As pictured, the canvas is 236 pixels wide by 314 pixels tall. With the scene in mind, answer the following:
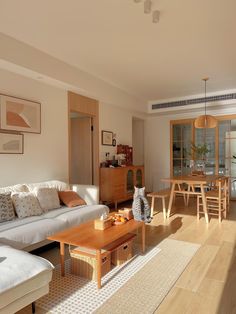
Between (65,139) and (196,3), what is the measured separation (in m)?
2.90

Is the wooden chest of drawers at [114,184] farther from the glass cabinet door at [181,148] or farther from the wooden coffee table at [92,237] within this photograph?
the wooden coffee table at [92,237]

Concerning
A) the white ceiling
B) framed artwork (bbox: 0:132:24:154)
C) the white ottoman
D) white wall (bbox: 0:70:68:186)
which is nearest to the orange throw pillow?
white wall (bbox: 0:70:68:186)

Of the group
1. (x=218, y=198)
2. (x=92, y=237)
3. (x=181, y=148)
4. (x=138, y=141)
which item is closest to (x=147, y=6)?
(x=92, y=237)

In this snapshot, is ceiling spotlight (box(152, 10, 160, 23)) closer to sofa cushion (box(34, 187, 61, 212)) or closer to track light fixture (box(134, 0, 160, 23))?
track light fixture (box(134, 0, 160, 23))

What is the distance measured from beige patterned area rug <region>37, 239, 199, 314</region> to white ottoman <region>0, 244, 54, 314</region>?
29 centimetres

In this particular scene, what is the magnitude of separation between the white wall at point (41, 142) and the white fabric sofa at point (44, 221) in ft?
0.89

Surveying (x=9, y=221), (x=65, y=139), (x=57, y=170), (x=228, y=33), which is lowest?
(x=9, y=221)

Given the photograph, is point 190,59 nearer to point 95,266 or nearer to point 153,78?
point 153,78

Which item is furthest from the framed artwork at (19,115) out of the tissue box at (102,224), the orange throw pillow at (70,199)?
the tissue box at (102,224)

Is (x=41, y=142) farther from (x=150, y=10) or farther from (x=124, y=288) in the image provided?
(x=124, y=288)

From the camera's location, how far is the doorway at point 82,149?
5.38 m

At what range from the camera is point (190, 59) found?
3848 mm

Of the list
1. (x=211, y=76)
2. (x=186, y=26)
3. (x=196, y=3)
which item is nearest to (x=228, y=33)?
(x=186, y=26)

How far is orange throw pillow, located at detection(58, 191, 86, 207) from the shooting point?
371 centimetres
